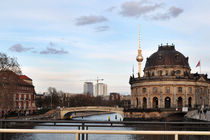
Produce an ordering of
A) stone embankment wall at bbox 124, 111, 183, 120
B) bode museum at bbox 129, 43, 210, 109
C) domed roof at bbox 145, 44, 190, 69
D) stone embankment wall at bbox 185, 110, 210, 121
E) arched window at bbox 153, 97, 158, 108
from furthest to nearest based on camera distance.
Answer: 1. domed roof at bbox 145, 44, 190, 69
2. arched window at bbox 153, 97, 158, 108
3. bode museum at bbox 129, 43, 210, 109
4. stone embankment wall at bbox 124, 111, 183, 120
5. stone embankment wall at bbox 185, 110, 210, 121

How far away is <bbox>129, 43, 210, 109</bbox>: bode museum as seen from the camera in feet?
284

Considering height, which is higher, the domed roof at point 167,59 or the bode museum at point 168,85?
the domed roof at point 167,59

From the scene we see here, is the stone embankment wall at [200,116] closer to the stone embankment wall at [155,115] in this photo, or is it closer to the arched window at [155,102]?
the stone embankment wall at [155,115]

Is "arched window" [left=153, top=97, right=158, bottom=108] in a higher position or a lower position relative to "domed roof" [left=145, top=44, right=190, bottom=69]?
lower

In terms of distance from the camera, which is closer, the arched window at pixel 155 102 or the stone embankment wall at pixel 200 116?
the stone embankment wall at pixel 200 116

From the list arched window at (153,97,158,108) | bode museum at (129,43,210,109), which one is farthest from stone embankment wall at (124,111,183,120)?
arched window at (153,97,158,108)

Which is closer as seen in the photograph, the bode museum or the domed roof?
the bode museum

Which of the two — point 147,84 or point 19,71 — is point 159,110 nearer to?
point 147,84

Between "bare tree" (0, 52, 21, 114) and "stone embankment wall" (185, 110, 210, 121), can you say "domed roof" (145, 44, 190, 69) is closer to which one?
"stone embankment wall" (185, 110, 210, 121)

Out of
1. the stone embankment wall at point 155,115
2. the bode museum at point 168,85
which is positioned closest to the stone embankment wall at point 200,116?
the stone embankment wall at point 155,115

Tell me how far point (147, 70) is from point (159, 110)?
18.2 m

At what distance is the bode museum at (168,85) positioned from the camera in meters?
86.5

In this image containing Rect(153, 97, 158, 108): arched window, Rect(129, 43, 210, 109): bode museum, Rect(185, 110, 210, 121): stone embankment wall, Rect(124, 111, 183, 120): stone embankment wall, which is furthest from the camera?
Rect(153, 97, 158, 108): arched window

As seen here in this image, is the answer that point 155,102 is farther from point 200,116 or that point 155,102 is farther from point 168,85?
point 200,116
